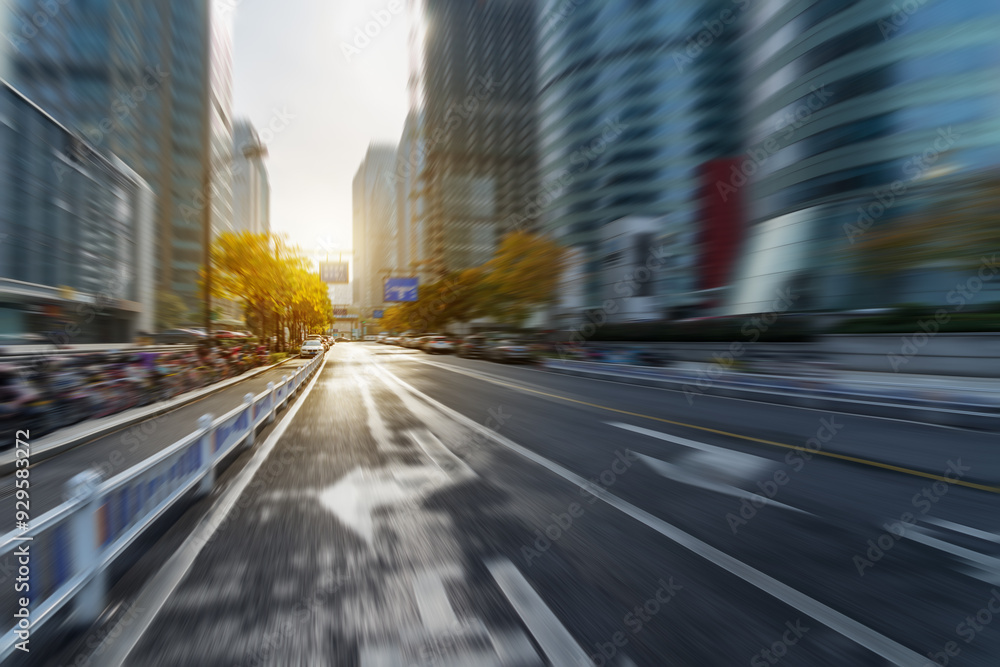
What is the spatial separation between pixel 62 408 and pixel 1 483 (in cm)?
331

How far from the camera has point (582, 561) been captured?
340cm

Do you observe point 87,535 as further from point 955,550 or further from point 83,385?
point 83,385

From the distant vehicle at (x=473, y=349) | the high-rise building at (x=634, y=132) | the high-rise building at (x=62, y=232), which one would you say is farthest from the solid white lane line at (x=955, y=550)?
the high-rise building at (x=634, y=132)

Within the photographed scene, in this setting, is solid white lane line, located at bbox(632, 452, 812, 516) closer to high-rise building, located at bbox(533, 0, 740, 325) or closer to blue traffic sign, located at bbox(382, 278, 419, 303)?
high-rise building, located at bbox(533, 0, 740, 325)

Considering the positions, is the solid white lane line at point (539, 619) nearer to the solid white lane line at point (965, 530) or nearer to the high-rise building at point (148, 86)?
the solid white lane line at point (965, 530)

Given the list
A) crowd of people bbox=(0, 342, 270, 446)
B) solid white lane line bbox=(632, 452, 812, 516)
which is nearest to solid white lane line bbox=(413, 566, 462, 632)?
solid white lane line bbox=(632, 452, 812, 516)

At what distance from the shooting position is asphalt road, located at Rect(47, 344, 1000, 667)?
2.45 meters

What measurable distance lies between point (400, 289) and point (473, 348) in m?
12.6

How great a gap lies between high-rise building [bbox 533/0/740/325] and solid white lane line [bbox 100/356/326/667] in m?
45.3

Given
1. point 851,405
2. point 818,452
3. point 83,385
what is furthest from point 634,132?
point 83,385

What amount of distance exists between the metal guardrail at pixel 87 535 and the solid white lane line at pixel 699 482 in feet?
16.1

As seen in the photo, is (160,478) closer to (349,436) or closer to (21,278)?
(349,436)

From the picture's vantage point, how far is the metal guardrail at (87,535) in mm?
2439

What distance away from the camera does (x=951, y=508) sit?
4.55m
